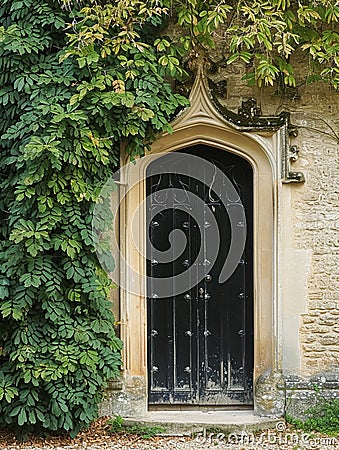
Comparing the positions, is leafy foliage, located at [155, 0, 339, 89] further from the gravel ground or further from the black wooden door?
the gravel ground

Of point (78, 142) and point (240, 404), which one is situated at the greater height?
point (78, 142)

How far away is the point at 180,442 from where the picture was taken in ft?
21.2

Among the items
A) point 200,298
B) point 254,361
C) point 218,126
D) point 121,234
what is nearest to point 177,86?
point 218,126

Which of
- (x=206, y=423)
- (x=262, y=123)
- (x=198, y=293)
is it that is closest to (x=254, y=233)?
(x=198, y=293)

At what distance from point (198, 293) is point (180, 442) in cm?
147

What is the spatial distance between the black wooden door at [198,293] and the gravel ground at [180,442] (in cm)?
72

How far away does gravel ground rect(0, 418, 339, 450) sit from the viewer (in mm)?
6289

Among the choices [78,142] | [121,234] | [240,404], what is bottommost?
[240,404]

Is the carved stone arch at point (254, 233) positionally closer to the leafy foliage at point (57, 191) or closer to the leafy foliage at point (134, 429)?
the leafy foliage at point (134, 429)

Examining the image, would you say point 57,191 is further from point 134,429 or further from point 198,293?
point 134,429

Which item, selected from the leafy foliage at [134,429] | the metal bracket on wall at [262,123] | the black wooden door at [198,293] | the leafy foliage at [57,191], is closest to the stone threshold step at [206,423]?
the leafy foliage at [134,429]

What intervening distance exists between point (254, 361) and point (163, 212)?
1.68 m

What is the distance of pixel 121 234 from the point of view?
7055 mm

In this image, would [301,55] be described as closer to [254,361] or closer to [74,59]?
[74,59]
